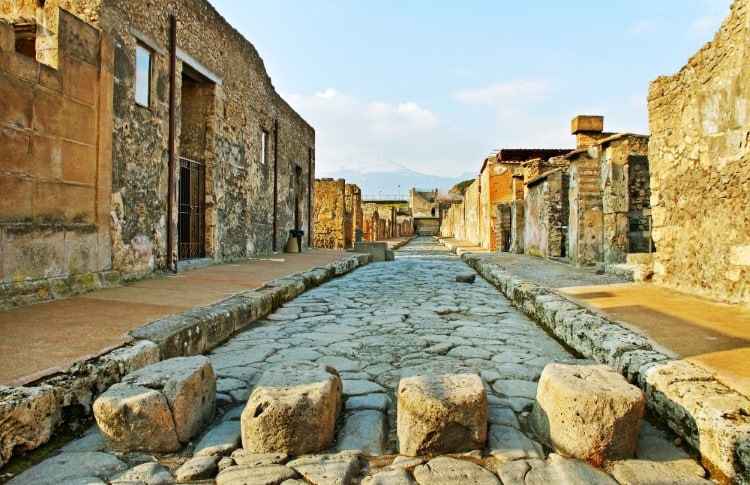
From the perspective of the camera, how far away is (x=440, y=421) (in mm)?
2100

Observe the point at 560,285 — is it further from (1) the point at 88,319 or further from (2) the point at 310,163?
(2) the point at 310,163

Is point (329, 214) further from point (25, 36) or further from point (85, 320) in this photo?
point (85, 320)

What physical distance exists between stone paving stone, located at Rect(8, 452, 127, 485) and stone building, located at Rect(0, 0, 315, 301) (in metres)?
2.59

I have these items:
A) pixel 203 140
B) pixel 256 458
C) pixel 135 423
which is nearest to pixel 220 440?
pixel 256 458

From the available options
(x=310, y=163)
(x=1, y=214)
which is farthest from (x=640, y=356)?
(x=310, y=163)

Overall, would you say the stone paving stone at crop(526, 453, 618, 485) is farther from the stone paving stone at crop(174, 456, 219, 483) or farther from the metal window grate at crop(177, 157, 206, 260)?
the metal window grate at crop(177, 157, 206, 260)

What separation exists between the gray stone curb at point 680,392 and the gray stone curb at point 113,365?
8.68 ft

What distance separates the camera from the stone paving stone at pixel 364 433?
215cm

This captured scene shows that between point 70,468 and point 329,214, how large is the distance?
17.2 m

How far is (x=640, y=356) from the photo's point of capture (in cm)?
274

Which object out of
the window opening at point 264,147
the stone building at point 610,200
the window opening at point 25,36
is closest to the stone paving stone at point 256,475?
the window opening at point 25,36

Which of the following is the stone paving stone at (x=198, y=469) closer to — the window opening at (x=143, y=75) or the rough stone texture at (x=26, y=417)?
the rough stone texture at (x=26, y=417)

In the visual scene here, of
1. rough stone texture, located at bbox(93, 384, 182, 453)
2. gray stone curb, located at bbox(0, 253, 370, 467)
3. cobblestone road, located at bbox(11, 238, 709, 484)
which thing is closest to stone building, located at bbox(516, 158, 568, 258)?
cobblestone road, located at bbox(11, 238, 709, 484)

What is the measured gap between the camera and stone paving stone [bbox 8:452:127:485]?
6.09 feet
